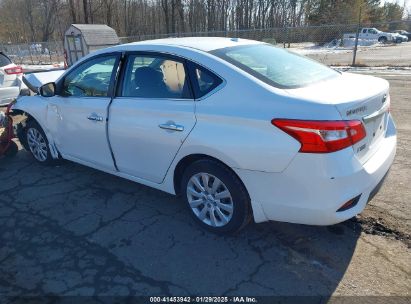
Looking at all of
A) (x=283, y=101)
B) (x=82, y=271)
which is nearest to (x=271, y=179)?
(x=283, y=101)

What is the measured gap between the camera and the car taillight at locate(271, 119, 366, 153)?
230cm

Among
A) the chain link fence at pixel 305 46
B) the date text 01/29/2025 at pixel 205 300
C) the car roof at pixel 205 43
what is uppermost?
the car roof at pixel 205 43

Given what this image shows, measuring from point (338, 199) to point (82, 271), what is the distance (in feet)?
6.57

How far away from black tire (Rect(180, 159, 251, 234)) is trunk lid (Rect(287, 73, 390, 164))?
31.6 inches

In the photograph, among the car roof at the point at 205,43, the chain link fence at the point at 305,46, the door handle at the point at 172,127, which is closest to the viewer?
the door handle at the point at 172,127

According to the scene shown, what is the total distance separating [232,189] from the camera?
9.17 ft

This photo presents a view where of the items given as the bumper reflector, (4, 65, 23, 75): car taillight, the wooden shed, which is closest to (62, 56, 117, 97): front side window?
the bumper reflector

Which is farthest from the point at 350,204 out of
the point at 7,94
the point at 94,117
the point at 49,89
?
the point at 7,94

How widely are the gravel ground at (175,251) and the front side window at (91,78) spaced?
3.77ft

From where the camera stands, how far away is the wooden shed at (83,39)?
675 inches

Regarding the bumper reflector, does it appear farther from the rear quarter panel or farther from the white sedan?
the rear quarter panel

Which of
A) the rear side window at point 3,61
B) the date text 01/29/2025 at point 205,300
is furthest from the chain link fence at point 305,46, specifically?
the date text 01/29/2025 at point 205,300

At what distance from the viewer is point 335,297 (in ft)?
7.73

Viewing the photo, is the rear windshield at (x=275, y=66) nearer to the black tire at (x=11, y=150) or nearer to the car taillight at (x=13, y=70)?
the black tire at (x=11, y=150)
